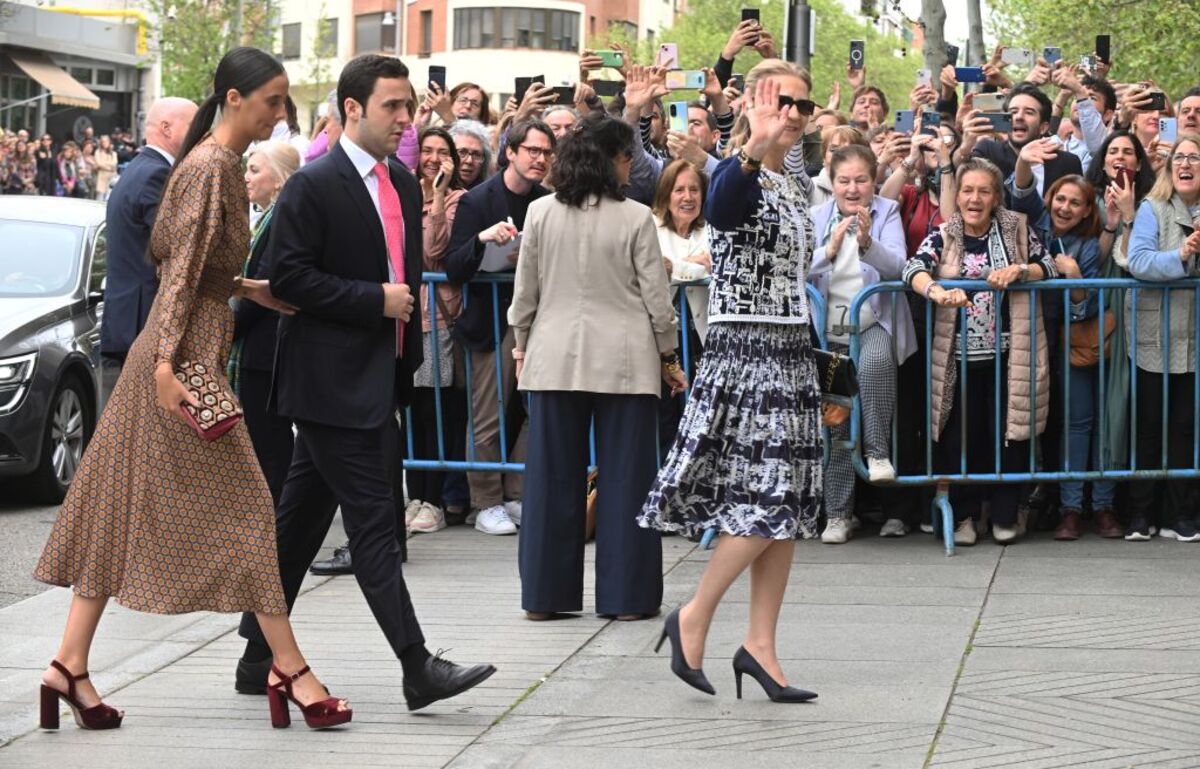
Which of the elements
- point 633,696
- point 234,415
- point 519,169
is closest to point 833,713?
point 633,696

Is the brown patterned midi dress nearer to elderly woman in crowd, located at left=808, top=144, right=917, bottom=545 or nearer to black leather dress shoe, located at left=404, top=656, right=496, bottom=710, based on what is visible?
black leather dress shoe, located at left=404, top=656, right=496, bottom=710

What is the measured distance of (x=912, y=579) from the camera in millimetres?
8789

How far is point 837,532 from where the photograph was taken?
983 centimetres

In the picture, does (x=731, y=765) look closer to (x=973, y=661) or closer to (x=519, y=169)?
(x=973, y=661)

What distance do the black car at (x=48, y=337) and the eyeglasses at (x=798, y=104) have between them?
6304 millimetres

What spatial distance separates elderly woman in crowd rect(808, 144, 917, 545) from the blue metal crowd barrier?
0.08m

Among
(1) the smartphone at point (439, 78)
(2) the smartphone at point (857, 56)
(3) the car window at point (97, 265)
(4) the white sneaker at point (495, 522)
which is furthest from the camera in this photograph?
(2) the smartphone at point (857, 56)

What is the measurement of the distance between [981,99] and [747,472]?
17.6 ft

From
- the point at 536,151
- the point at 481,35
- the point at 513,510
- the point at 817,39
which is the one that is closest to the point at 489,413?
the point at 513,510

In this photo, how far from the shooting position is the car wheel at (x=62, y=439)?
37.9 feet

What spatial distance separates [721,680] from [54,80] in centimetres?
5818

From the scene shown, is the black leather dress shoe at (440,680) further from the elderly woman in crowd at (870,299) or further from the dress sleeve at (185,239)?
the elderly woman in crowd at (870,299)

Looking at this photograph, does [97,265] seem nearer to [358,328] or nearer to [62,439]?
[62,439]

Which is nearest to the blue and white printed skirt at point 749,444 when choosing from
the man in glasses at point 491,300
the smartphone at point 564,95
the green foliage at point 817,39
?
the man in glasses at point 491,300
